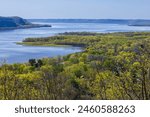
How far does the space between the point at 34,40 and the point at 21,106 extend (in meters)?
62.6

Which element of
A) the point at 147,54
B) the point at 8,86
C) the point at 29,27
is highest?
the point at 147,54

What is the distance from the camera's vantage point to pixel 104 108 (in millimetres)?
1542

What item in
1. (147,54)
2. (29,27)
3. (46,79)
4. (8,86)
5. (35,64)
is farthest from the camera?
(29,27)

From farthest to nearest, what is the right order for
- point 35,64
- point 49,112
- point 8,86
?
point 35,64, point 8,86, point 49,112

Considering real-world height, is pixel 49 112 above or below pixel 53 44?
above

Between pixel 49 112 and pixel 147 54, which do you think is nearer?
pixel 49 112

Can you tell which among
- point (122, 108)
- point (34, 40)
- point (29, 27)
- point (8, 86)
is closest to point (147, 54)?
point (122, 108)

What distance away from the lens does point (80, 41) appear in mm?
63344

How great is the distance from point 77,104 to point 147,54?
172 cm

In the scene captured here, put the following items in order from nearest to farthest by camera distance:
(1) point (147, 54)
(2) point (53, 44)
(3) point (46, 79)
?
1. (1) point (147, 54)
2. (3) point (46, 79)
3. (2) point (53, 44)

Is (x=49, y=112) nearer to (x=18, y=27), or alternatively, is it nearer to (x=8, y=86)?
(x=8, y=86)

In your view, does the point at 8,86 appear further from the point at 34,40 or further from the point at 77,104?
the point at 34,40

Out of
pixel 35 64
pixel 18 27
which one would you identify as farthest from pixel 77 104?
pixel 18 27

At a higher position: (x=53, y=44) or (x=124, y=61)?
(x=124, y=61)
